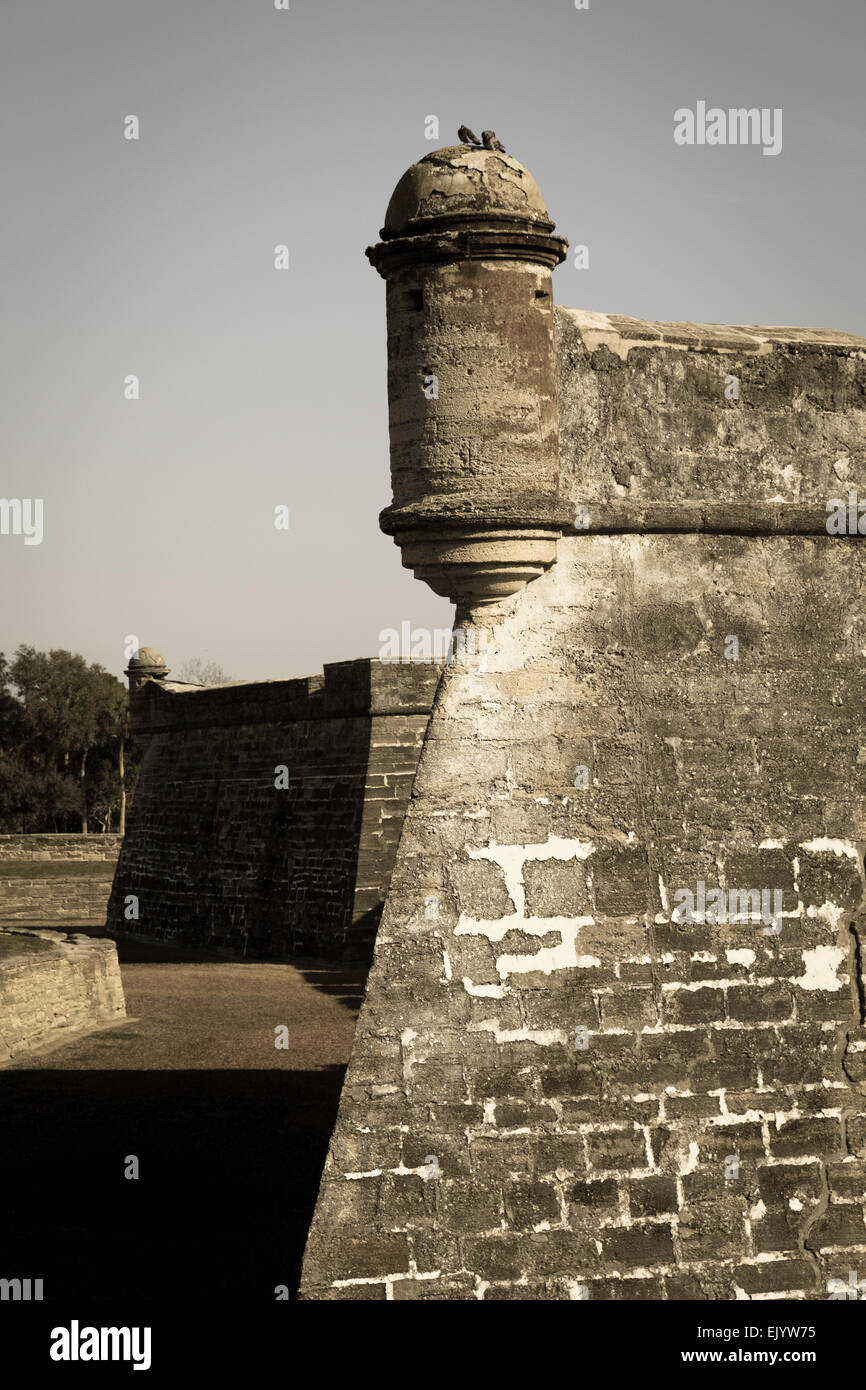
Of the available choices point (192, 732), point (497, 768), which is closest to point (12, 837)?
point (192, 732)

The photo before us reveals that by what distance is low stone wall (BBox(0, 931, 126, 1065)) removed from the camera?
13.1 meters

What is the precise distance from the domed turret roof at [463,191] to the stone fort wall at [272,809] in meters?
14.5

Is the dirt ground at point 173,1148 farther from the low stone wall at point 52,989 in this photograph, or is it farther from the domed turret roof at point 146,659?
the domed turret roof at point 146,659

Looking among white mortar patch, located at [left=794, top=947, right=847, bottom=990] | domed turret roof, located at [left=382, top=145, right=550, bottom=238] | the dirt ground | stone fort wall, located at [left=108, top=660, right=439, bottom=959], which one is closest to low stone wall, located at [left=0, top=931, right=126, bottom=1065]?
the dirt ground

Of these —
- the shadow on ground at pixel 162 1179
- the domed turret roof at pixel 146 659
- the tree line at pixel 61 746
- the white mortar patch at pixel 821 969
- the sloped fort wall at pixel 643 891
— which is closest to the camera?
the sloped fort wall at pixel 643 891

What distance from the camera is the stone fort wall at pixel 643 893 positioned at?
5.44m

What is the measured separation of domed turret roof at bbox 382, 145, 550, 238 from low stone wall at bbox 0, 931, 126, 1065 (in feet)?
30.2

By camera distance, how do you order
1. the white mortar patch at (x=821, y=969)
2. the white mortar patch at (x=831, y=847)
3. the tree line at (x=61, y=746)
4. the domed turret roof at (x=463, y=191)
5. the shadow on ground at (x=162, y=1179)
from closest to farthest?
the domed turret roof at (x=463, y=191), the white mortar patch at (x=821, y=969), the white mortar patch at (x=831, y=847), the shadow on ground at (x=162, y=1179), the tree line at (x=61, y=746)

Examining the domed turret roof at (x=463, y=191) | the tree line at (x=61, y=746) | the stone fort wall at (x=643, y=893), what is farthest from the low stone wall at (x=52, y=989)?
the tree line at (x=61, y=746)

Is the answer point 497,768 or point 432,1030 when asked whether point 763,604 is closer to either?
point 497,768

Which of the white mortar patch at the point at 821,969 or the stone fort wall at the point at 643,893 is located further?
the white mortar patch at the point at 821,969

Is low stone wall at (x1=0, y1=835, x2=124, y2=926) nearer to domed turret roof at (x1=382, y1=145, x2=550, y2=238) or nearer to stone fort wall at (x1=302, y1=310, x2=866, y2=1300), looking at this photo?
stone fort wall at (x1=302, y1=310, x2=866, y2=1300)

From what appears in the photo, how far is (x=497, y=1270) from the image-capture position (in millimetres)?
5355

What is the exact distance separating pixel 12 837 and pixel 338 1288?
91.2 ft
